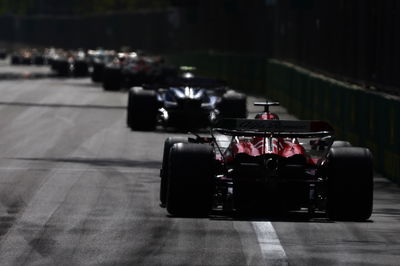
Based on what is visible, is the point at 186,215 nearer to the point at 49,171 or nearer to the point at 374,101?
the point at 49,171

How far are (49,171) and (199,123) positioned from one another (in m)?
10.3

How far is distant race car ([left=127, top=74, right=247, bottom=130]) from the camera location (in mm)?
29797

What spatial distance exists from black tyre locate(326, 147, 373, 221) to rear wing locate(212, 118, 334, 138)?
48 cm

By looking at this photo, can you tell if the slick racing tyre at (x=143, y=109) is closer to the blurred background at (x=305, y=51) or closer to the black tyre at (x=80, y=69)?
the blurred background at (x=305, y=51)

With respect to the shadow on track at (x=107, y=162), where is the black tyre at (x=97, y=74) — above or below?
below

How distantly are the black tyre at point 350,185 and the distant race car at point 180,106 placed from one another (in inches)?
574

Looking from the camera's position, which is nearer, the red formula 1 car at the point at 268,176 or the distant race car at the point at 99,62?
the red formula 1 car at the point at 268,176

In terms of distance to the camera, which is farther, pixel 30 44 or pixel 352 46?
pixel 30 44

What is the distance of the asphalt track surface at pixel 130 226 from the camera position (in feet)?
40.5

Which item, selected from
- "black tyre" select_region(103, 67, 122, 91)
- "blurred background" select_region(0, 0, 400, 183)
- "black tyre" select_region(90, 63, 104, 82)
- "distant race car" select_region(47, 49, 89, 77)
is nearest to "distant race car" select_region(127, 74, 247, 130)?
"blurred background" select_region(0, 0, 400, 183)

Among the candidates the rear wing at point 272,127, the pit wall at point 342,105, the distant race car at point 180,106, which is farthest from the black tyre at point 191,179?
the distant race car at point 180,106

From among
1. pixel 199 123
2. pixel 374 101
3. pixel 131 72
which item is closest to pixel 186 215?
pixel 374 101

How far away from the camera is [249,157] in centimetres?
1535

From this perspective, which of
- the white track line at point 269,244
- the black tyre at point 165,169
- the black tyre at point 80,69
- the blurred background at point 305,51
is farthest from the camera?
the black tyre at point 80,69
